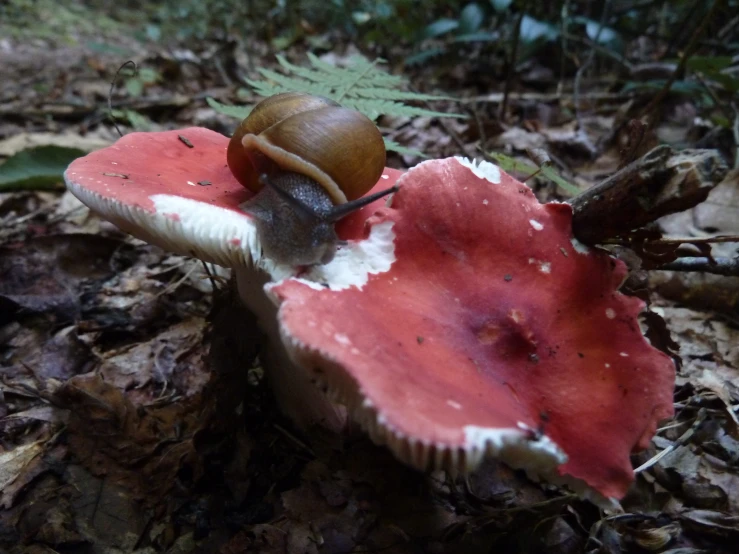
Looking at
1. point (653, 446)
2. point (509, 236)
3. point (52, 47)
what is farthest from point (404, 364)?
point (52, 47)

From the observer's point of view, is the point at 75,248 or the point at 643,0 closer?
the point at 75,248

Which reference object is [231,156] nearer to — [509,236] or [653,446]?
[509,236]

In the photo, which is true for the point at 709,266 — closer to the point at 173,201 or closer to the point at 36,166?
the point at 173,201

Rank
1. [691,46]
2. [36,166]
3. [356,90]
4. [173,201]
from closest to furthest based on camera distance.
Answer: [173,201]
[356,90]
[36,166]
[691,46]

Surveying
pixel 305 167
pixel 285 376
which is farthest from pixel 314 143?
pixel 285 376

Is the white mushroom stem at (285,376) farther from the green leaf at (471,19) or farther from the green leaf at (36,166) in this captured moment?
the green leaf at (471,19)

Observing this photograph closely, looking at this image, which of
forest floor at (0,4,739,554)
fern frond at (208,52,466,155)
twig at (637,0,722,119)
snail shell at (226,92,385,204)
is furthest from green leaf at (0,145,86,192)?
twig at (637,0,722,119)

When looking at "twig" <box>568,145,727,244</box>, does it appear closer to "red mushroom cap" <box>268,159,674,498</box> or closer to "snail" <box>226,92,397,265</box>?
"red mushroom cap" <box>268,159,674,498</box>
